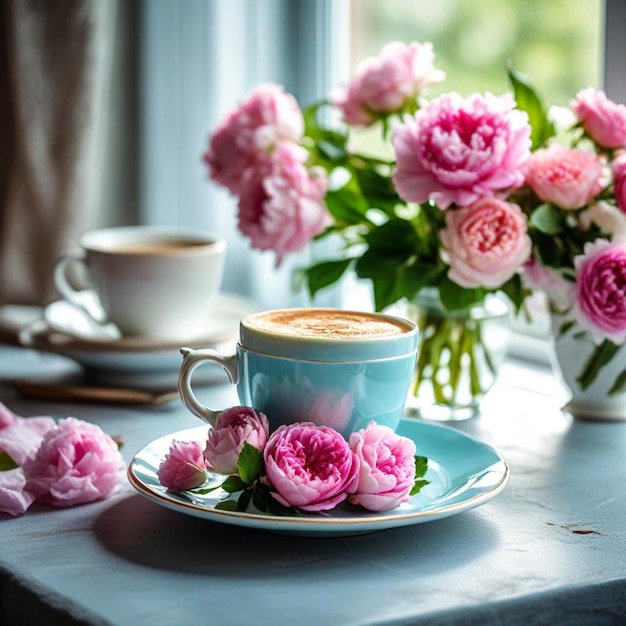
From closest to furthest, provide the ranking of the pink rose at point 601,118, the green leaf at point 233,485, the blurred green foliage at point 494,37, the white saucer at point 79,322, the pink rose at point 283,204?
the green leaf at point 233,485
the pink rose at point 601,118
the pink rose at point 283,204
the white saucer at point 79,322
the blurred green foliage at point 494,37

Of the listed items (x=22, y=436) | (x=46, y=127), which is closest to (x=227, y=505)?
(x=22, y=436)

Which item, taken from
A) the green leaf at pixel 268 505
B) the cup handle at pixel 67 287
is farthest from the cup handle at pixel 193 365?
the cup handle at pixel 67 287

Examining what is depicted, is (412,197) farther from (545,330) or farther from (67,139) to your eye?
(67,139)

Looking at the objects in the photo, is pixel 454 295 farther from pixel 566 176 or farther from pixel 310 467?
pixel 310 467

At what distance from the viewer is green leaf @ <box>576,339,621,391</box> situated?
1.03 metres

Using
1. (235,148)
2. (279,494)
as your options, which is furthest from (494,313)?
(279,494)

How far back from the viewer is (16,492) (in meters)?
0.80

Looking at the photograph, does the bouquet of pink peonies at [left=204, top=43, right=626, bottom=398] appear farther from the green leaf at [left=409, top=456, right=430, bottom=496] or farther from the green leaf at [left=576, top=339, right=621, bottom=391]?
the green leaf at [left=409, top=456, right=430, bottom=496]

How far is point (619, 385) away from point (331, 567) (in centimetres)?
45

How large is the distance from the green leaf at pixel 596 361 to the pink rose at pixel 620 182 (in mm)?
140

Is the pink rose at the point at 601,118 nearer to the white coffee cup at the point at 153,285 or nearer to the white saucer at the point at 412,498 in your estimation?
the white saucer at the point at 412,498

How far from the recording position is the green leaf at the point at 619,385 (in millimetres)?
1041

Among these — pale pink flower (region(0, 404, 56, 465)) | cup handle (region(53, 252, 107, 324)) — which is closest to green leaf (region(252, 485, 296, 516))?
pale pink flower (region(0, 404, 56, 465))

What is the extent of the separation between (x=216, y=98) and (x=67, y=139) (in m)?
0.22
